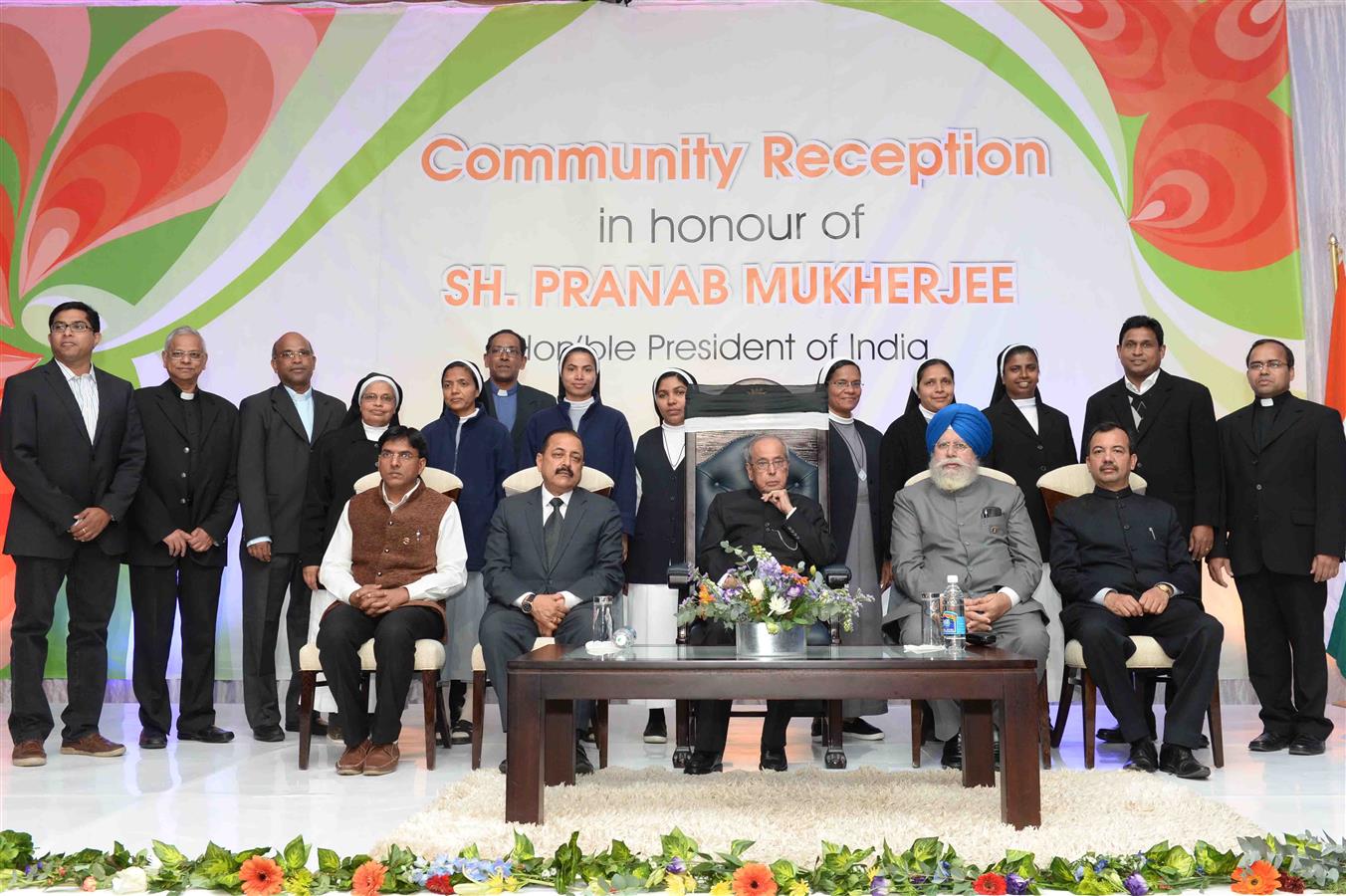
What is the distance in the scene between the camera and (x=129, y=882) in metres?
2.78

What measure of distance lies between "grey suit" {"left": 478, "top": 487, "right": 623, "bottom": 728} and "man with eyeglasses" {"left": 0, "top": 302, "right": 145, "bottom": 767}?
58.5 inches

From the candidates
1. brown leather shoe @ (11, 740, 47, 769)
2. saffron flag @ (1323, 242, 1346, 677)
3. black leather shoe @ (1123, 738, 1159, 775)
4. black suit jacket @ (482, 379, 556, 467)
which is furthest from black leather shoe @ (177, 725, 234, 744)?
saffron flag @ (1323, 242, 1346, 677)

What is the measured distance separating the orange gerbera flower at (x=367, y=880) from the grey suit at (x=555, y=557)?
1947 millimetres

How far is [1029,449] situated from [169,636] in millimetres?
3710

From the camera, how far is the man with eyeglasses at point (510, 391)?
5.95m

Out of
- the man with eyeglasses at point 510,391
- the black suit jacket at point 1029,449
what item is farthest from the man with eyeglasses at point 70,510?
the black suit jacket at point 1029,449

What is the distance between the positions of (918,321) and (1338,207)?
87.2 inches

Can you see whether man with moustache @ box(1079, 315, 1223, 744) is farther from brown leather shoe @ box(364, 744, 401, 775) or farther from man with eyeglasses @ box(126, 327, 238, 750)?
man with eyeglasses @ box(126, 327, 238, 750)

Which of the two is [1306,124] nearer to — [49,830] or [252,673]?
[252,673]

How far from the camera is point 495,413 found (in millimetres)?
5965

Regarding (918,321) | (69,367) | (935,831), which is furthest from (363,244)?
(935,831)

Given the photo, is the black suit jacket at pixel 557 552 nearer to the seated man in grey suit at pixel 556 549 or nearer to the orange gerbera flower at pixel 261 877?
the seated man in grey suit at pixel 556 549

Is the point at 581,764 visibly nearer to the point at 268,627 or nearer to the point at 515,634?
the point at 515,634

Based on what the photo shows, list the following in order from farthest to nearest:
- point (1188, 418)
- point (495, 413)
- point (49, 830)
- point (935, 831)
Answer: point (495, 413) → point (1188, 418) → point (49, 830) → point (935, 831)
